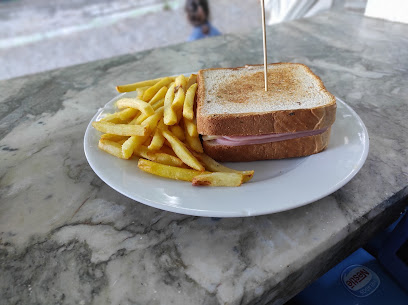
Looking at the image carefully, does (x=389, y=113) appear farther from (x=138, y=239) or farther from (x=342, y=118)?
(x=138, y=239)

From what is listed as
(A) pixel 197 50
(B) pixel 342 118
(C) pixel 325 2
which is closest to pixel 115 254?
(B) pixel 342 118

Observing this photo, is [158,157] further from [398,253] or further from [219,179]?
[398,253]

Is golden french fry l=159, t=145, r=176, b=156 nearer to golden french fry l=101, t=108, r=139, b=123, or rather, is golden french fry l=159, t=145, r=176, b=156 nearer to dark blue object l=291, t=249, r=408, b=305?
golden french fry l=101, t=108, r=139, b=123

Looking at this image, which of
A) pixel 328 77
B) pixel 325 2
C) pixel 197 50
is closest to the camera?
A: pixel 328 77

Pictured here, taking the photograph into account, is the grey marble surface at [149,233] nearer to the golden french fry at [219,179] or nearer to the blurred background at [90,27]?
the golden french fry at [219,179]

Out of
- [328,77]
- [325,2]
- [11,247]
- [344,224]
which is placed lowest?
[325,2]

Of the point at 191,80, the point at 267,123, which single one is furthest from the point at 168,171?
the point at 191,80

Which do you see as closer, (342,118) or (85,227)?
(85,227)
